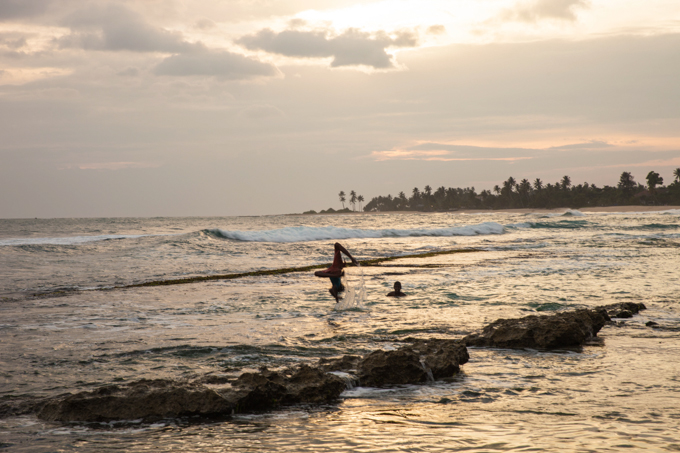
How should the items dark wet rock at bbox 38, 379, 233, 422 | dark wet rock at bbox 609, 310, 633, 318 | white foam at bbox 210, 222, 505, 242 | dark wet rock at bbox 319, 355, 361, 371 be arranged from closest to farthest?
dark wet rock at bbox 38, 379, 233, 422 < dark wet rock at bbox 319, 355, 361, 371 < dark wet rock at bbox 609, 310, 633, 318 < white foam at bbox 210, 222, 505, 242

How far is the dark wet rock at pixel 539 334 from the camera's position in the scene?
8.46 m

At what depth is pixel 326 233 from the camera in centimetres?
5356

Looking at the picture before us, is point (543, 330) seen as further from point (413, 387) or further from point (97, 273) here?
point (97, 273)

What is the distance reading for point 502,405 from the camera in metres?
5.74

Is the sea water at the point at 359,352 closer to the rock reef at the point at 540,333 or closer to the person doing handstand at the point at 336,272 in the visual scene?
the rock reef at the point at 540,333

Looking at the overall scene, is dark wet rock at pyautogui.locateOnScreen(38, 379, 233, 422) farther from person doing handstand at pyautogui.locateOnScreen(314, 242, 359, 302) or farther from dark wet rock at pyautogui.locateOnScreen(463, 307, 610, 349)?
person doing handstand at pyautogui.locateOnScreen(314, 242, 359, 302)

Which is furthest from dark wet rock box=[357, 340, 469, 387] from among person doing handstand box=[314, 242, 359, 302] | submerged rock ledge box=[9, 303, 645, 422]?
person doing handstand box=[314, 242, 359, 302]

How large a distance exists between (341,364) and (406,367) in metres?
0.97

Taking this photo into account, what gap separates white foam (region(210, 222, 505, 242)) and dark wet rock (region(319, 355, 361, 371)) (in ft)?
128

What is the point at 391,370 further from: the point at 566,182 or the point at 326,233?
the point at 566,182

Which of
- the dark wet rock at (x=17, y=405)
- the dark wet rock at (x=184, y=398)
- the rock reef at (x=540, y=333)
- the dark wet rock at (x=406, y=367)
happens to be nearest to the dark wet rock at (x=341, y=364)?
the dark wet rock at (x=406, y=367)

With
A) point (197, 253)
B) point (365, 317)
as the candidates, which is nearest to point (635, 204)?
point (197, 253)

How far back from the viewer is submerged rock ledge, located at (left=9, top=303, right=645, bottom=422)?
554 cm

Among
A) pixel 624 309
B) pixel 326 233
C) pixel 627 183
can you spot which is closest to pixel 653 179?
pixel 627 183
